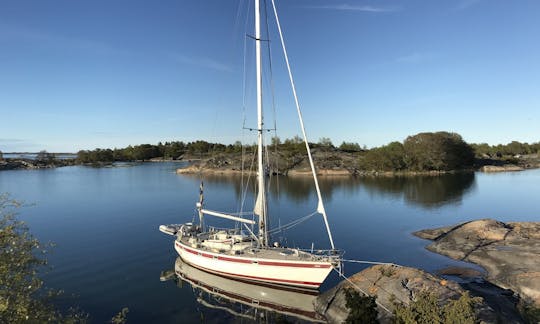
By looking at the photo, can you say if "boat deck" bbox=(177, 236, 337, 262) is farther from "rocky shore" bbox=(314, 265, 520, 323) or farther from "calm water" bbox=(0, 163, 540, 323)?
"calm water" bbox=(0, 163, 540, 323)

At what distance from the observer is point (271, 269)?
98.6ft

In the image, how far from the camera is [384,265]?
30.9m

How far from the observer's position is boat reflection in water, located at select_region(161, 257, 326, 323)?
27391 millimetres

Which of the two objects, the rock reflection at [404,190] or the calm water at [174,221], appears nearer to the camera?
the calm water at [174,221]

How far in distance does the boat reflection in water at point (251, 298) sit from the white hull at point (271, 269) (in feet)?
2.63

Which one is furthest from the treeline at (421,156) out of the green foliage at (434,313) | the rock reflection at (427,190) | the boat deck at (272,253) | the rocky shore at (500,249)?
the green foliage at (434,313)

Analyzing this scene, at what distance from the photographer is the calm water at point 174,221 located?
3055 cm

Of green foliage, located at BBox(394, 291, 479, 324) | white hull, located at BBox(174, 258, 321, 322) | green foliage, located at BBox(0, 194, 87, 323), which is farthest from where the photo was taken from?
white hull, located at BBox(174, 258, 321, 322)

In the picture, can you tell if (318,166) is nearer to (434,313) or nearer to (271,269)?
(271,269)

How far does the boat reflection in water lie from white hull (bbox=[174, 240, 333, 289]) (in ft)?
2.63

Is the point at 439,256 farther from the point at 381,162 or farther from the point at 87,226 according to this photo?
the point at 381,162

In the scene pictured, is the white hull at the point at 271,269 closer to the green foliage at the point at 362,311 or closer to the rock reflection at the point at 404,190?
the green foliage at the point at 362,311

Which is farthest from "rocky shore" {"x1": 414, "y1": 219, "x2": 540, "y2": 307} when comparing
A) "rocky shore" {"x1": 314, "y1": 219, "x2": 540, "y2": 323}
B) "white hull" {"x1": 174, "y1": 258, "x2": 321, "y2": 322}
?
"white hull" {"x1": 174, "y1": 258, "x2": 321, "y2": 322}

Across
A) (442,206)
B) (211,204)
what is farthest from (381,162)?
(211,204)
